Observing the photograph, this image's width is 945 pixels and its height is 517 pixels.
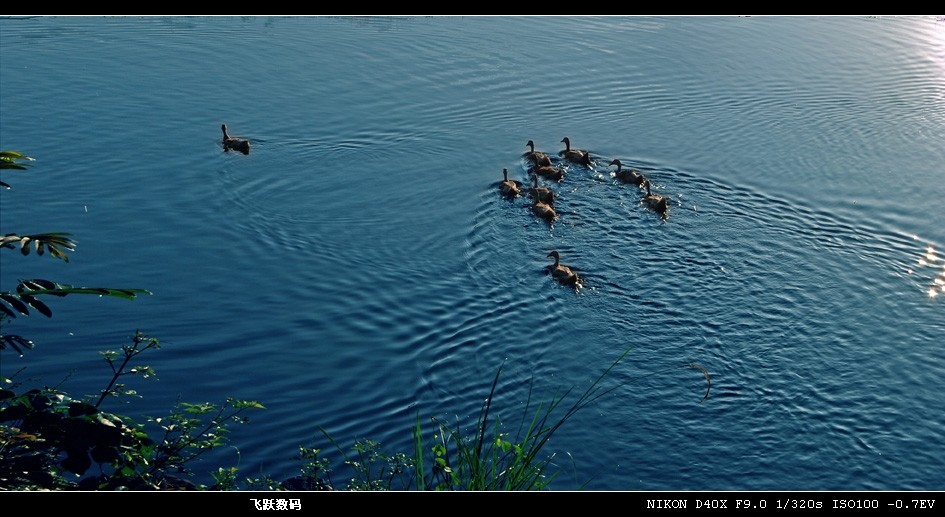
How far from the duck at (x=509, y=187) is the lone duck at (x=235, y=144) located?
17.5 feet

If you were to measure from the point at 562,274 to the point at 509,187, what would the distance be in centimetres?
371

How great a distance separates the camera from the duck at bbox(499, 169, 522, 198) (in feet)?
61.0

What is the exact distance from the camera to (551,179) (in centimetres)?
1920

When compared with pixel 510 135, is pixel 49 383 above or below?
below

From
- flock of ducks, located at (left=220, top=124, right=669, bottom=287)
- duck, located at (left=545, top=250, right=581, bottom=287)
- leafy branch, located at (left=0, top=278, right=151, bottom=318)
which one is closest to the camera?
leafy branch, located at (left=0, top=278, right=151, bottom=318)

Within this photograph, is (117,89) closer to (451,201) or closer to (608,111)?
(451,201)

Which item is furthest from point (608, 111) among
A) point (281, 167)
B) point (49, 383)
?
point (49, 383)

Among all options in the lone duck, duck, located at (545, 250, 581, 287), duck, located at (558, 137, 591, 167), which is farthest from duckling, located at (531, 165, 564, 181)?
the lone duck

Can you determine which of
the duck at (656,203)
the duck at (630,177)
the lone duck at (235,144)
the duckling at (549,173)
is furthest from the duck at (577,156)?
the lone duck at (235,144)

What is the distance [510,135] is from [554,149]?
4.13 feet

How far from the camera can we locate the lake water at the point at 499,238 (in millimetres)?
12375

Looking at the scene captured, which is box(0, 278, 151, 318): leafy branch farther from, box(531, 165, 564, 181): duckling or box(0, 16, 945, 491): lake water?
box(531, 165, 564, 181): duckling
